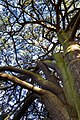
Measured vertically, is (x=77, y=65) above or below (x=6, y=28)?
above

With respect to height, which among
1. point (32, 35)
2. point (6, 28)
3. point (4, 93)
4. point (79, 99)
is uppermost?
point (79, 99)

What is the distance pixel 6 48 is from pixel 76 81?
309 cm

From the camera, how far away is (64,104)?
209cm

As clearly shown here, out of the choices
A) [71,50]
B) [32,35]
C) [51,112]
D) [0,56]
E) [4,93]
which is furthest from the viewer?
[32,35]

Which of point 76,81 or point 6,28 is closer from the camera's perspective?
point 76,81

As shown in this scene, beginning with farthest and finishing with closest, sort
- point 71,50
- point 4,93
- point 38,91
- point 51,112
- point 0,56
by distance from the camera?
point 0,56, point 4,93, point 71,50, point 38,91, point 51,112

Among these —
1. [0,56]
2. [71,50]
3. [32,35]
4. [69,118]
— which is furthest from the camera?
[32,35]

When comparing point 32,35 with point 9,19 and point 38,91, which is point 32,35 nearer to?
point 9,19

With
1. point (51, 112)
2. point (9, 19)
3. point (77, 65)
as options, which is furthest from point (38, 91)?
point (9, 19)

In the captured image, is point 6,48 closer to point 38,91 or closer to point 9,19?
point 9,19

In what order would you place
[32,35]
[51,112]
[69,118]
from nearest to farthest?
[69,118]
[51,112]
[32,35]

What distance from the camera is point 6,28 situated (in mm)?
4566

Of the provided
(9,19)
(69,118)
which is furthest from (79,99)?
(9,19)

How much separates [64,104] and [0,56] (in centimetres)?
298
